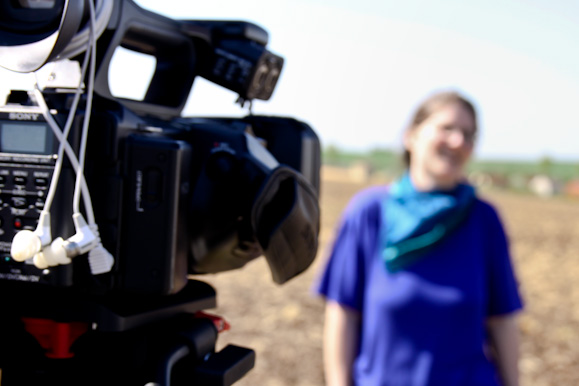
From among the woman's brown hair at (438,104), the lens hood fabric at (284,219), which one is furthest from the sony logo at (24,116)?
the woman's brown hair at (438,104)

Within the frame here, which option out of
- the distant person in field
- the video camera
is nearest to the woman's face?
the distant person in field

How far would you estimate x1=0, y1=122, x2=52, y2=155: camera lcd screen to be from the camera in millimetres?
1395

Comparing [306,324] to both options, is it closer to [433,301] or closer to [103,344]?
[433,301]

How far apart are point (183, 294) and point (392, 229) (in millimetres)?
974

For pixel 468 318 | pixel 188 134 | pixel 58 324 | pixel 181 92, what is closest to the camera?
pixel 58 324

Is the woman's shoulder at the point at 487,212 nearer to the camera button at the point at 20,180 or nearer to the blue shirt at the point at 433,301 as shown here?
the blue shirt at the point at 433,301

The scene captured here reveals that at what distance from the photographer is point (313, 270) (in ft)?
25.5

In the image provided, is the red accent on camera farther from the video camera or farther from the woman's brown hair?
the woman's brown hair

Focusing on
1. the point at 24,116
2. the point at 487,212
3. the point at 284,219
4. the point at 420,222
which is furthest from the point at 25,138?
the point at 487,212

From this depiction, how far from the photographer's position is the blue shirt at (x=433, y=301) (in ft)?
7.58

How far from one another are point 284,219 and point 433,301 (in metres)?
0.98

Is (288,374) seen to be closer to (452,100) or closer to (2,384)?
(452,100)

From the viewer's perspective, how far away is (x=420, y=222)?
7.79 feet

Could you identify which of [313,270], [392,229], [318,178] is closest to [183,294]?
[318,178]
